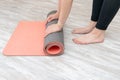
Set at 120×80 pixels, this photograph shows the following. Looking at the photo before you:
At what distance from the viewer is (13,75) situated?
56.9 inches

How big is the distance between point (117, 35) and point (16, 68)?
93 centimetres

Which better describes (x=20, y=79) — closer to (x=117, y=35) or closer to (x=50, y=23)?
(x=50, y=23)

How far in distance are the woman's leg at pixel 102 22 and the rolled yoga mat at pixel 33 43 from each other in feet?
0.72

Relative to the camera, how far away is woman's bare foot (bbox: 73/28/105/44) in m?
1.78

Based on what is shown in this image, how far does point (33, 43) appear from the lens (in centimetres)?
177

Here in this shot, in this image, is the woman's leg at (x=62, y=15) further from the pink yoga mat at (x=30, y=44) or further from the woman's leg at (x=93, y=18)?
the woman's leg at (x=93, y=18)

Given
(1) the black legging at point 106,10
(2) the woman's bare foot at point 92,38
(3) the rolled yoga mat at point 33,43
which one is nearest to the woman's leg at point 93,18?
(1) the black legging at point 106,10

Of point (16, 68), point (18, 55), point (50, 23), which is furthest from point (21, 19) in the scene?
point (16, 68)

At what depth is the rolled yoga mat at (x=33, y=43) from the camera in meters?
1.62

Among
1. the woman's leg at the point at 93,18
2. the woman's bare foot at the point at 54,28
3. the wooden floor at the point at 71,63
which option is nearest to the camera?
the wooden floor at the point at 71,63

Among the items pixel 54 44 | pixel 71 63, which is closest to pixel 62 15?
pixel 54 44

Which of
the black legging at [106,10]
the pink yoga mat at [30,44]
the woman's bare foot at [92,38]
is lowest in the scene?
the pink yoga mat at [30,44]

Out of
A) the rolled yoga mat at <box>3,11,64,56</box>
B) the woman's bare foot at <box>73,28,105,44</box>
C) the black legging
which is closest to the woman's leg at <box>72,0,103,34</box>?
the black legging

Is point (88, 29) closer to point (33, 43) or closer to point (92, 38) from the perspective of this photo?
point (92, 38)
